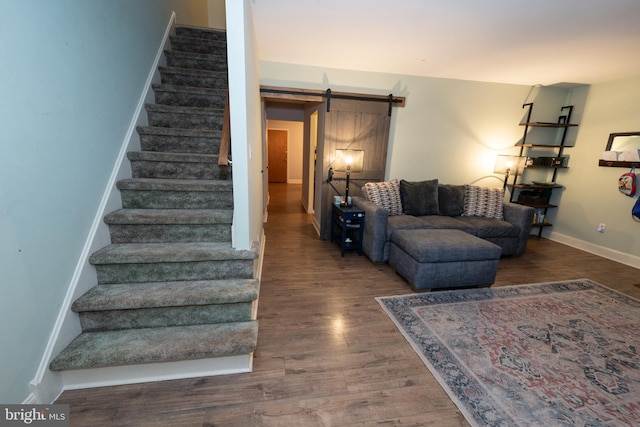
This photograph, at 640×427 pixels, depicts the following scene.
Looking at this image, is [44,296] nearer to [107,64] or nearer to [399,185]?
[107,64]

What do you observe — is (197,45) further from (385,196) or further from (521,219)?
(521,219)

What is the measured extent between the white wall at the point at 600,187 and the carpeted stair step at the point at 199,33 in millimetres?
5507

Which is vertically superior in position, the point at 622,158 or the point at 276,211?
the point at 622,158

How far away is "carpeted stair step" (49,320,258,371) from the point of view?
1355 mm

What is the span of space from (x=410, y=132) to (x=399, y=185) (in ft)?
3.02

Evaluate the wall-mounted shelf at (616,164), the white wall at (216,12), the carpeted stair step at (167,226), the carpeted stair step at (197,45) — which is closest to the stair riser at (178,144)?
the carpeted stair step at (167,226)

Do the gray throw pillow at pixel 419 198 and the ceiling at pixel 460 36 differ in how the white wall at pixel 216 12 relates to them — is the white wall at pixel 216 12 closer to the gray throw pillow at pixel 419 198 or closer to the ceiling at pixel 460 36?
the ceiling at pixel 460 36

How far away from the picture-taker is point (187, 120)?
8.45 ft

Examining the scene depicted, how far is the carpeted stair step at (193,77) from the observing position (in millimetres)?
2844

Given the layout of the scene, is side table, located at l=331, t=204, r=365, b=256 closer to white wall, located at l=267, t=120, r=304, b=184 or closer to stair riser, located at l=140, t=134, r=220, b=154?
stair riser, located at l=140, t=134, r=220, b=154

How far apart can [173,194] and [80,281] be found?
0.82 meters

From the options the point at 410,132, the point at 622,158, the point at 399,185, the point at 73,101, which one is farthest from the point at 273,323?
the point at 622,158

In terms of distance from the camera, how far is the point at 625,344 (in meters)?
1.85

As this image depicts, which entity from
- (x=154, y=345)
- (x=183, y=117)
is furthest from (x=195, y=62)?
(x=154, y=345)
